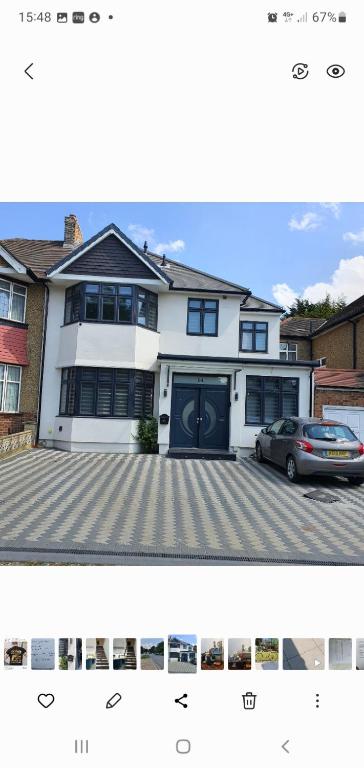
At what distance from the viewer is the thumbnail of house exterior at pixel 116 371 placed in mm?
10211

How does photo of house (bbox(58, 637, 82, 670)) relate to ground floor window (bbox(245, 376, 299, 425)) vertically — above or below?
below

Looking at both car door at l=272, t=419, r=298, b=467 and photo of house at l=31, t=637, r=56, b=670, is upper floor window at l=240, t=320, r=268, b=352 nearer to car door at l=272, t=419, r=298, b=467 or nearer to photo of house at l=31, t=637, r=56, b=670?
car door at l=272, t=419, r=298, b=467

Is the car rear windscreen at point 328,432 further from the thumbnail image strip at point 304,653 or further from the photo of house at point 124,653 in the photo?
the photo of house at point 124,653

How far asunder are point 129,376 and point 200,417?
2.17 metres

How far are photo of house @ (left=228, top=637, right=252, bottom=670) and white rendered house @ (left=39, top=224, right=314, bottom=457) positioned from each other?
337 inches

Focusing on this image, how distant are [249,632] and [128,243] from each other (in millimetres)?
10285

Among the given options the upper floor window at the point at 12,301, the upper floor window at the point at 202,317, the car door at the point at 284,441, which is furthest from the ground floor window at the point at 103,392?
the car door at the point at 284,441

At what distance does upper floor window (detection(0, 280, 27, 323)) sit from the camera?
1029cm

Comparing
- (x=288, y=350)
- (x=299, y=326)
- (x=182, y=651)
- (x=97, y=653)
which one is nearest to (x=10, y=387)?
(x=288, y=350)

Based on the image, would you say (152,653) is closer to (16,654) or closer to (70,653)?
(70,653)

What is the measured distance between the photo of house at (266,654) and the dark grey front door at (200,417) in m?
8.95

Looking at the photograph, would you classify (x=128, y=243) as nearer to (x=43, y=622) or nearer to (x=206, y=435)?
(x=206, y=435)
